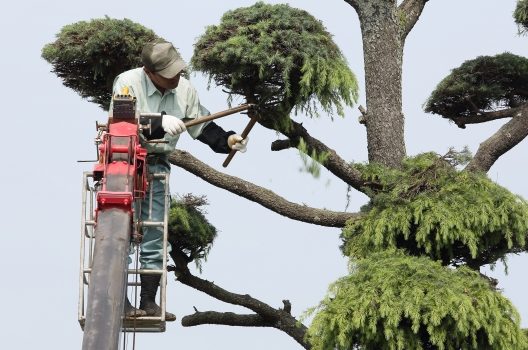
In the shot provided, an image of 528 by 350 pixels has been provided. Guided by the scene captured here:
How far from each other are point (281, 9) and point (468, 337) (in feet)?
10.7

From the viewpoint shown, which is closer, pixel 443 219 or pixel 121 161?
pixel 121 161

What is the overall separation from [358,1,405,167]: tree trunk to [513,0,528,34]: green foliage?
1.13 meters

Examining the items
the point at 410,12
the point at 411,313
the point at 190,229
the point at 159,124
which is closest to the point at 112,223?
the point at 159,124

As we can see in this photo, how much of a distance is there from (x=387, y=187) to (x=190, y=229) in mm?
2173

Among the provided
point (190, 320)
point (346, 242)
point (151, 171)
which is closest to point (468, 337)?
point (346, 242)

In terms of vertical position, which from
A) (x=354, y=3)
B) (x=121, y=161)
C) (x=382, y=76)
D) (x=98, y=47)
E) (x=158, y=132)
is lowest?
(x=121, y=161)

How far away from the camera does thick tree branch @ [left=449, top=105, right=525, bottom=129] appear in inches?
588

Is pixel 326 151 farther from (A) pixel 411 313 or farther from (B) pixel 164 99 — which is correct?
(B) pixel 164 99

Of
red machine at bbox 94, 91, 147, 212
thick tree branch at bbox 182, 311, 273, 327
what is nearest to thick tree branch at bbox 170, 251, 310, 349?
thick tree branch at bbox 182, 311, 273, 327

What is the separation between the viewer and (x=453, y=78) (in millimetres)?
15219

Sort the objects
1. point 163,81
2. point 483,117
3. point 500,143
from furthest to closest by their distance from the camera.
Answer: point 483,117 < point 500,143 < point 163,81

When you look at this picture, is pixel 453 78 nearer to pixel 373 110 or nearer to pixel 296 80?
pixel 373 110

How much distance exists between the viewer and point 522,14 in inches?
574

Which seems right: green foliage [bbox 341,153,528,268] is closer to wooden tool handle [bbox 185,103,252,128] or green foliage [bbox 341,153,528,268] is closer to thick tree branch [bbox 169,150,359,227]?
thick tree branch [bbox 169,150,359,227]
